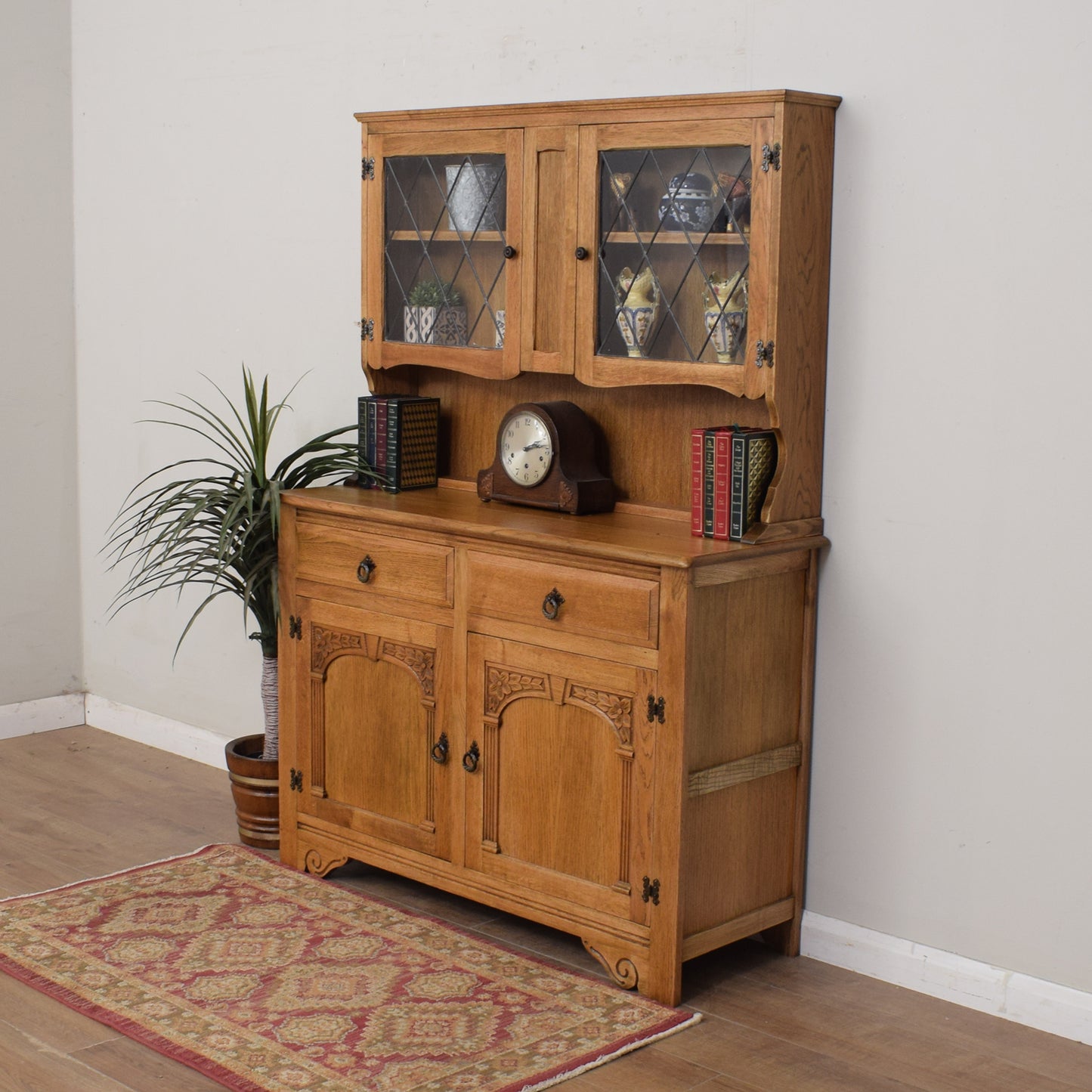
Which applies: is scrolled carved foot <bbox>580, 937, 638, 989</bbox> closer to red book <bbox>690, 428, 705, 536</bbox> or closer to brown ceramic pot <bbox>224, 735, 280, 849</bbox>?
red book <bbox>690, 428, 705, 536</bbox>

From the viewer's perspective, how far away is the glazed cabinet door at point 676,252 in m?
3.14

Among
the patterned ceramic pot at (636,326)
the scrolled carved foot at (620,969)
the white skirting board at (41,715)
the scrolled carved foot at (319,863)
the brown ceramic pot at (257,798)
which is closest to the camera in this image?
the scrolled carved foot at (620,969)

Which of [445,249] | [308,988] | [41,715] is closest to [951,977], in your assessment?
[308,988]

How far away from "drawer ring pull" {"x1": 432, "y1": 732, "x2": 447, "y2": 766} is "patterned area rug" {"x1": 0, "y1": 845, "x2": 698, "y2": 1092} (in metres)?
0.39

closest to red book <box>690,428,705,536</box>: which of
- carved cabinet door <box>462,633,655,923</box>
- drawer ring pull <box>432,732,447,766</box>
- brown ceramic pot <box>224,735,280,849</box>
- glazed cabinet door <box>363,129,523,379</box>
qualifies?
carved cabinet door <box>462,633,655,923</box>

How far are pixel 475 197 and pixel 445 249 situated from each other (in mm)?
161

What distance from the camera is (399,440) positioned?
388 cm

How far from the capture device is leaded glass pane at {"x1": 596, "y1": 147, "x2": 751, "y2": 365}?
3.18 m

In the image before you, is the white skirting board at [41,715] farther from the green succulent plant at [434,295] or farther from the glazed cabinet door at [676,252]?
the glazed cabinet door at [676,252]

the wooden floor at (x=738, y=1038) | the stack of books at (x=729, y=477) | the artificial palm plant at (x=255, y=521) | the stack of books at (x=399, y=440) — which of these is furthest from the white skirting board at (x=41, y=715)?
the stack of books at (x=729, y=477)

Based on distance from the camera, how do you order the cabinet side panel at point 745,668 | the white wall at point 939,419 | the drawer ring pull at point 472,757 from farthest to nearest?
the drawer ring pull at point 472,757 → the cabinet side panel at point 745,668 → the white wall at point 939,419

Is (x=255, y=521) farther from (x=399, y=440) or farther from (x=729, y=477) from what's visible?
(x=729, y=477)

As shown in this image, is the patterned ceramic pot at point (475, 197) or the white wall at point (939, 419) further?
the patterned ceramic pot at point (475, 197)

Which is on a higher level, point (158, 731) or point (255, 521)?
point (255, 521)
